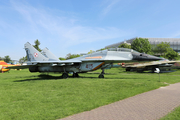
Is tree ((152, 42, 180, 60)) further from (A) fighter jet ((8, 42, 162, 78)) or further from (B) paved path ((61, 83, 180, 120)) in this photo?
(B) paved path ((61, 83, 180, 120))

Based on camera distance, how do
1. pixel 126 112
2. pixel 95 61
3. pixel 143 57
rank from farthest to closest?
pixel 95 61
pixel 143 57
pixel 126 112

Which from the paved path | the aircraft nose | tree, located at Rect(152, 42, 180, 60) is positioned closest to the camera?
the paved path

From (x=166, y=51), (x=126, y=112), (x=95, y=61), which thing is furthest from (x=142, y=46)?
(x=126, y=112)

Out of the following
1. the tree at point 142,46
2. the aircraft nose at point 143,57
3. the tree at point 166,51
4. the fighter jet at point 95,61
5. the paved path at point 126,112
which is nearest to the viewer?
the paved path at point 126,112

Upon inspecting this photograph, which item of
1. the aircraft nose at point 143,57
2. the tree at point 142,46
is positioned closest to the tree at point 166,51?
the tree at point 142,46

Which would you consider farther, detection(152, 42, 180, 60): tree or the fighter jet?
detection(152, 42, 180, 60): tree

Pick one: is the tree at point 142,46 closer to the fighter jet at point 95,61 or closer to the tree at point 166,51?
the tree at point 166,51

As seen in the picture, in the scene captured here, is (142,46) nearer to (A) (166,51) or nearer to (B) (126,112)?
(A) (166,51)

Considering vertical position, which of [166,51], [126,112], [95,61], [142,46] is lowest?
[126,112]

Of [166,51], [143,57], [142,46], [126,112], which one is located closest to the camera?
[126,112]

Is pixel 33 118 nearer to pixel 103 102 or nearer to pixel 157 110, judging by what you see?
pixel 103 102

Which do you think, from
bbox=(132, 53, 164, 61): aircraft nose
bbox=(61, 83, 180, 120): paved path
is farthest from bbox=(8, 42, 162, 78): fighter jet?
bbox=(61, 83, 180, 120): paved path

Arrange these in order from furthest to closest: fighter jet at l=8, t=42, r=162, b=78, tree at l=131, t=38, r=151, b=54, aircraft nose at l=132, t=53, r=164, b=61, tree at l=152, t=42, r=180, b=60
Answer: tree at l=131, t=38, r=151, b=54 → tree at l=152, t=42, r=180, b=60 → fighter jet at l=8, t=42, r=162, b=78 → aircraft nose at l=132, t=53, r=164, b=61

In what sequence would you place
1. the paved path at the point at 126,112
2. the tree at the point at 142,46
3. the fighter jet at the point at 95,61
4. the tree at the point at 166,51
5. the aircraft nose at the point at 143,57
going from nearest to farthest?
the paved path at the point at 126,112, the aircraft nose at the point at 143,57, the fighter jet at the point at 95,61, the tree at the point at 166,51, the tree at the point at 142,46
